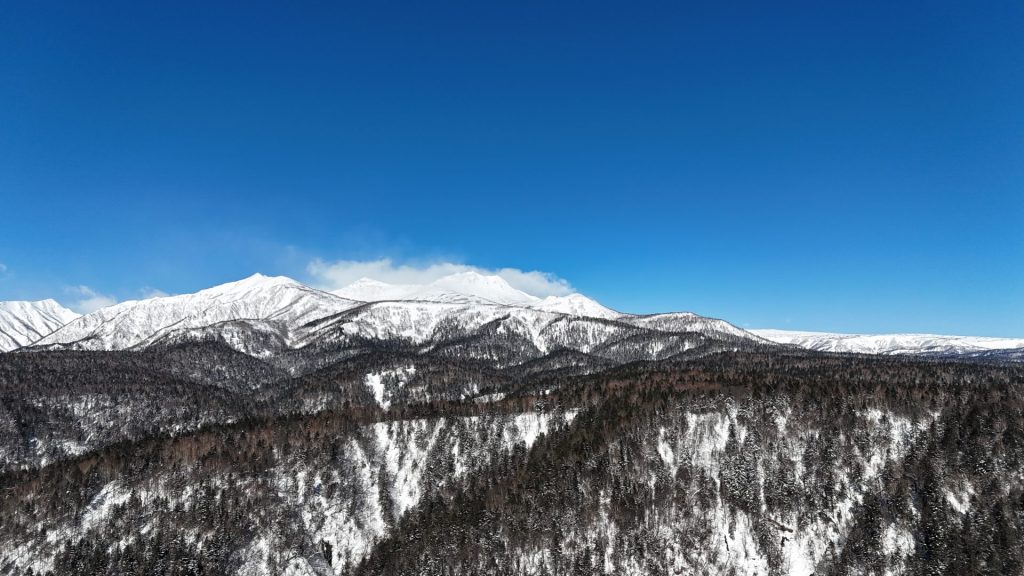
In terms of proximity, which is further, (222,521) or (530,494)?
(530,494)

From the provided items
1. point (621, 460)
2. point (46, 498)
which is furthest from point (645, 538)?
point (46, 498)

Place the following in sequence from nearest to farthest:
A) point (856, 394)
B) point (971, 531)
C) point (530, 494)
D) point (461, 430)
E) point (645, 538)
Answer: point (971, 531), point (645, 538), point (530, 494), point (856, 394), point (461, 430)

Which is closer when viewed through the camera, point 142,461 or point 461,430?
point 142,461

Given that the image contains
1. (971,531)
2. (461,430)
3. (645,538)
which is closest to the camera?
(971,531)

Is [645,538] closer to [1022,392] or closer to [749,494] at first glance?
[749,494]

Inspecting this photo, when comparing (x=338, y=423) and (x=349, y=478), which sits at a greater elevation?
(x=338, y=423)

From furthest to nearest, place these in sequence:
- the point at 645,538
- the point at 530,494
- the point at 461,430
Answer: the point at 461,430, the point at 530,494, the point at 645,538

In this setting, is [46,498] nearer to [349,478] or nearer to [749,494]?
[349,478]

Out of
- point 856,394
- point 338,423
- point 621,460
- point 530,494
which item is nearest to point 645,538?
point 621,460

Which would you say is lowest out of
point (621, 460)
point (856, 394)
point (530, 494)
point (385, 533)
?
point (385, 533)
